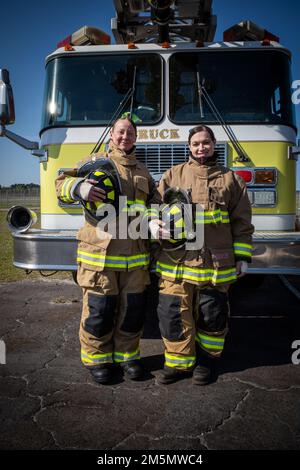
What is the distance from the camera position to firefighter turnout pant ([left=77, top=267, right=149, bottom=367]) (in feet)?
8.27

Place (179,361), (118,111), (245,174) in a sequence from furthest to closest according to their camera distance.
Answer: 1. (118,111)
2. (245,174)
3. (179,361)

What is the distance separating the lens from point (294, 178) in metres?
3.50

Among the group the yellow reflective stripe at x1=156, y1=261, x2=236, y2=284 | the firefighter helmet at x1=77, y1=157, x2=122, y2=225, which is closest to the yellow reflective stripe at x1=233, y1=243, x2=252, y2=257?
the yellow reflective stripe at x1=156, y1=261, x2=236, y2=284

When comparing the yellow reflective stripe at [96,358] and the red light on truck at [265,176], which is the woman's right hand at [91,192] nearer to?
the yellow reflective stripe at [96,358]

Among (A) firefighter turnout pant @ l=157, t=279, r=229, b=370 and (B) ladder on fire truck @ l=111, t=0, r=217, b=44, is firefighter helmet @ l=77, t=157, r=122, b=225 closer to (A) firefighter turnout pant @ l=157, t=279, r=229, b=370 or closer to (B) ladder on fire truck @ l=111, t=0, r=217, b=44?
(A) firefighter turnout pant @ l=157, t=279, r=229, b=370

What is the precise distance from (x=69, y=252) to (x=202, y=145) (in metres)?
1.30

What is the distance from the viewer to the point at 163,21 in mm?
3402

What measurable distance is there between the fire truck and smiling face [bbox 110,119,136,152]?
0.84m

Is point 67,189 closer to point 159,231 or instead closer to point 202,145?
point 159,231

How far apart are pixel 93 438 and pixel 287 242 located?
6.25 ft

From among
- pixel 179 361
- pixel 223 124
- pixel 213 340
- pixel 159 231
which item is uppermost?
pixel 223 124

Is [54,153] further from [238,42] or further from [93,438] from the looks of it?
[93,438]

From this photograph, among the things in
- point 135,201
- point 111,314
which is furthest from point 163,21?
point 111,314

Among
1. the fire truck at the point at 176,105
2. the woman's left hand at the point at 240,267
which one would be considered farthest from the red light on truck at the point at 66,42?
the woman's left hand at the point at 240,267
